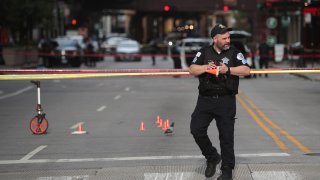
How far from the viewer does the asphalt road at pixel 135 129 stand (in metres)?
11.5

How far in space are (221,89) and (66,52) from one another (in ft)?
134

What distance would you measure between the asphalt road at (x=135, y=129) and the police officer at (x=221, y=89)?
3.88 ft

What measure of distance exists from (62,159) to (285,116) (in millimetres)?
8052

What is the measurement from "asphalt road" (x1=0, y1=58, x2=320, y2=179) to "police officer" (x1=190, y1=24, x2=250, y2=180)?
3.88ft

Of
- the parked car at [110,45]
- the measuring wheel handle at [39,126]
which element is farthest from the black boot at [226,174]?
the parked car at [110,45]

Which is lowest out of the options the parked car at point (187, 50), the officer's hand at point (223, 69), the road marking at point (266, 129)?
the road marking at point (266, 129)

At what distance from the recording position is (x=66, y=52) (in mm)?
49688

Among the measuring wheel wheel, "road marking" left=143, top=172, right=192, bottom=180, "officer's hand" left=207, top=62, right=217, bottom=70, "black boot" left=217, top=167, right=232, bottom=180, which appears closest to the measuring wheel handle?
the measuring wheel wheel

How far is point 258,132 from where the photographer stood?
49.7 ft

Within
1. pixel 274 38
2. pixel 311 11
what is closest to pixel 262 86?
pixel 311 11

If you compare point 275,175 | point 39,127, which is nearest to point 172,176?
point 275,175

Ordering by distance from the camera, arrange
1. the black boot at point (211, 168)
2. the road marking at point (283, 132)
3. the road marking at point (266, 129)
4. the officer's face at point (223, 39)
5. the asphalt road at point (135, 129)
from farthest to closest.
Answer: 1. the road marking at point (266, 129)
2. the road marking at point (283, 132)
3. the asphalt road at point (135, 129)
4. the black boot at point (211, 168)
5. the officer's face at point (223, 39)

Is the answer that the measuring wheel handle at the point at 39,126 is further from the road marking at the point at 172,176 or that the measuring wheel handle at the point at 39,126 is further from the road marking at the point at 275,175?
the road marking at the point at 275,175

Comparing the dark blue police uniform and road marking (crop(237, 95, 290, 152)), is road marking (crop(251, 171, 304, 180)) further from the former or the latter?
road marking (crop(237, 95, 290, 152))
